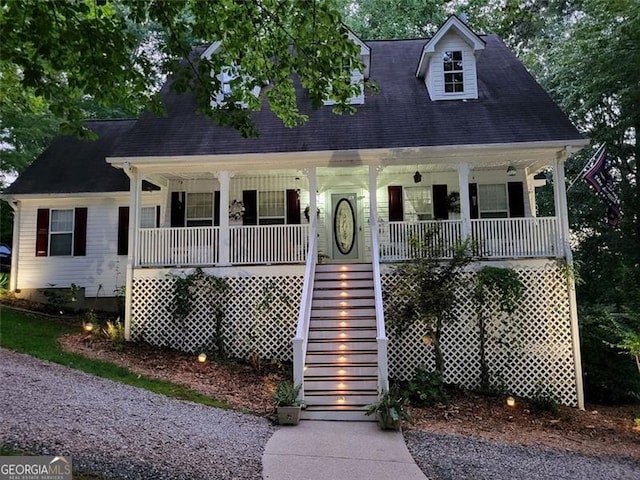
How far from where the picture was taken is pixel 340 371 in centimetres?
812

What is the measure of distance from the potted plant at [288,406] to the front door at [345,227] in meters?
6.10

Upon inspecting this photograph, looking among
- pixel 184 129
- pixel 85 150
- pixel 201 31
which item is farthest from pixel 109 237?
pixel 201 31

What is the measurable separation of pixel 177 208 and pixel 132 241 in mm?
2249

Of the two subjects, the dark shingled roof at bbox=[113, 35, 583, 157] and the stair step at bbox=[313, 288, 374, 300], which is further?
the dark shingled roof at bbox=[113, 35, 583, 157]

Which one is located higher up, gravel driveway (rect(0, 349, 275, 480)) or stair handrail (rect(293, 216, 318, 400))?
stair handrail (rect(293, 216, 318, 400))

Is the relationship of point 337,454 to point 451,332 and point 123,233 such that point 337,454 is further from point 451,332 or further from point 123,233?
point 123,233

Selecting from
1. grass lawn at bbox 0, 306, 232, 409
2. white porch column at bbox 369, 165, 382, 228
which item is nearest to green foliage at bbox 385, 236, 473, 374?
white porch column at bbox 369, 165, 382, 228

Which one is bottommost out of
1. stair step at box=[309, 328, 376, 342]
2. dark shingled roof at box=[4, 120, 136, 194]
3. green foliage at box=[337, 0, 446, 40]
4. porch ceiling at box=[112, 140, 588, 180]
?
stair step at box=[309, 328, 376, 342]

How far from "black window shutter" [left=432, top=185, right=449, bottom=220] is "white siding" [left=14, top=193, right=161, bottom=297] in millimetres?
8121

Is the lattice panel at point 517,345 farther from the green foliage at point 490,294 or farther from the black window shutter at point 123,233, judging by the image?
the black window shutter at point 123,233

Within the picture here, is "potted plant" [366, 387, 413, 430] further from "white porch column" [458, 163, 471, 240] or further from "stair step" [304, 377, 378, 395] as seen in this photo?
"white porch column" [458, 163, 471, 240]

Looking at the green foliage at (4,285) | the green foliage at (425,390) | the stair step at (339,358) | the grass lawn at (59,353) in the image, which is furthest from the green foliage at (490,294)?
the green foliage at (4,285)

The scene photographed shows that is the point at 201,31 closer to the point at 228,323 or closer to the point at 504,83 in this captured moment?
the point at 228,323

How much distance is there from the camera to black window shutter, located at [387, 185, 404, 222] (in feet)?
41.0
